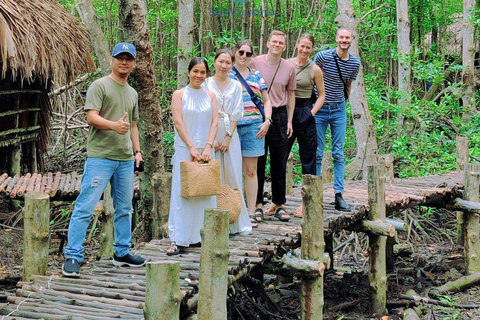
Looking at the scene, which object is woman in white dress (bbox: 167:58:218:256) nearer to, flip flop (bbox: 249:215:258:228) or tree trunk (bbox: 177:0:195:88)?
flip flop (bbox: 249:215:258:228)

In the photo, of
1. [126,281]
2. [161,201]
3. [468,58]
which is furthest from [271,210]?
[468,58]

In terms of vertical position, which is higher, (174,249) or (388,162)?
(388,162)

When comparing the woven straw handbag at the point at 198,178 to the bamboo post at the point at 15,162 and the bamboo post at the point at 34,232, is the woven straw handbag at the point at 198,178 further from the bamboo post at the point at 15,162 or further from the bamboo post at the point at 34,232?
the bamboo post at the point at 15,162

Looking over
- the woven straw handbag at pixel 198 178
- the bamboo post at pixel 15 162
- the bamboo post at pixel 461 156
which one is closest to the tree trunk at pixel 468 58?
the bamboo post at pixel 461 156

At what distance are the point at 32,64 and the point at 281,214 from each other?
491cm

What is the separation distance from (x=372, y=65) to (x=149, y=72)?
9.68 meters

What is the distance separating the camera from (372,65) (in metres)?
15.1

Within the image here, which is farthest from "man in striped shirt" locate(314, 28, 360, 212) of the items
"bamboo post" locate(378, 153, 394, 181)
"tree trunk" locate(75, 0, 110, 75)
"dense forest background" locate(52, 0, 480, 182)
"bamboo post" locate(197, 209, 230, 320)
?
"tree trunk" locate(75, 0, 110, 75)

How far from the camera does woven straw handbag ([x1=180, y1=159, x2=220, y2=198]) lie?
4703mm

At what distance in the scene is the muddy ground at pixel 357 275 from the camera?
21.7ft

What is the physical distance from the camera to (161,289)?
3424 millimetres

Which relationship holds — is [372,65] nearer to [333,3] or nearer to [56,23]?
[333,3]

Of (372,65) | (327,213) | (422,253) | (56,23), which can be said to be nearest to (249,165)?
(327,213)

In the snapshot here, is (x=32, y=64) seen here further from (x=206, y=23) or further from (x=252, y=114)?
(x=206, y=23)
